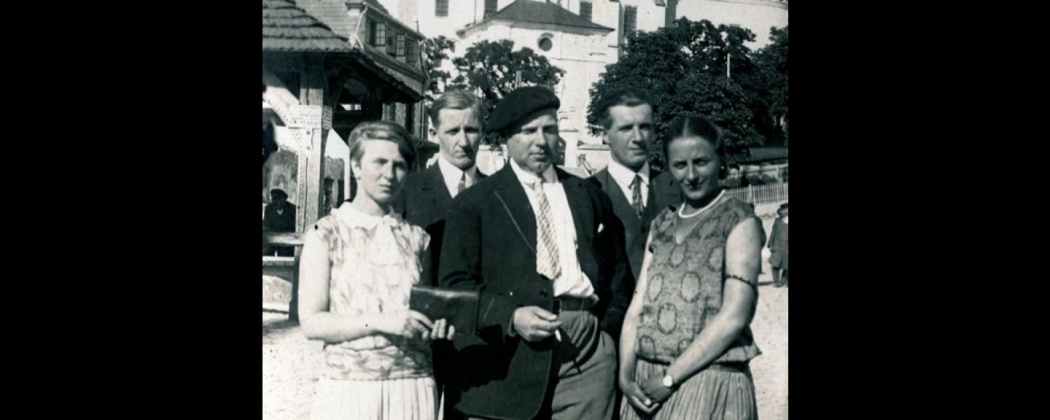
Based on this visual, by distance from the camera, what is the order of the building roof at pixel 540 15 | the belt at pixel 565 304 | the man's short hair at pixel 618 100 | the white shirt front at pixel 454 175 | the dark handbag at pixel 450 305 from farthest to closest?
the building roof at pixel 540 15 → the man's short hair at pixel 618 100 → the white shirt front at pixel 454 175 → the belt at pixel 565 304 → the dark handbag at pixel 450 305

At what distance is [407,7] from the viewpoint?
6648mm

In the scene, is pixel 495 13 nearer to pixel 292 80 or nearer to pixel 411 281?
pixel 292 80

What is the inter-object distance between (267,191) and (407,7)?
4.02 feet

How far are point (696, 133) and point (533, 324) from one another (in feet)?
4.29

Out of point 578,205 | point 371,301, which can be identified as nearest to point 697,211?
point 578,205

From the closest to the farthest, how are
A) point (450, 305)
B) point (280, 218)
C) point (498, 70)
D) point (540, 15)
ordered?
point (450, 305) → point (280, 218) → point (498, 70) → point (540, 15)

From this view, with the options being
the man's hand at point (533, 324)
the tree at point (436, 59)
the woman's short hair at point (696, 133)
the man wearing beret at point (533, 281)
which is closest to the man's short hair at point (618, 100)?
the woman's short hair at point (696, 133)

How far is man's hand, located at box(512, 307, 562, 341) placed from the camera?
6.16 metres

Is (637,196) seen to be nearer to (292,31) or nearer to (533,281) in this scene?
(533,281)

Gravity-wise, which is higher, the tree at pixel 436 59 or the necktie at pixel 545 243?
the tree at pixel 436 59

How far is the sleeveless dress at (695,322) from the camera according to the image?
6281mm

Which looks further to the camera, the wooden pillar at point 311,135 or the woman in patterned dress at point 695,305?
the wooden pillar at point 311,135

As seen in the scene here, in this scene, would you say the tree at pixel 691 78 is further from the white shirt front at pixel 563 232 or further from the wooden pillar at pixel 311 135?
the wooden pillar at pixel 311 135

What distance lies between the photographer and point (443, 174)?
6363mm
